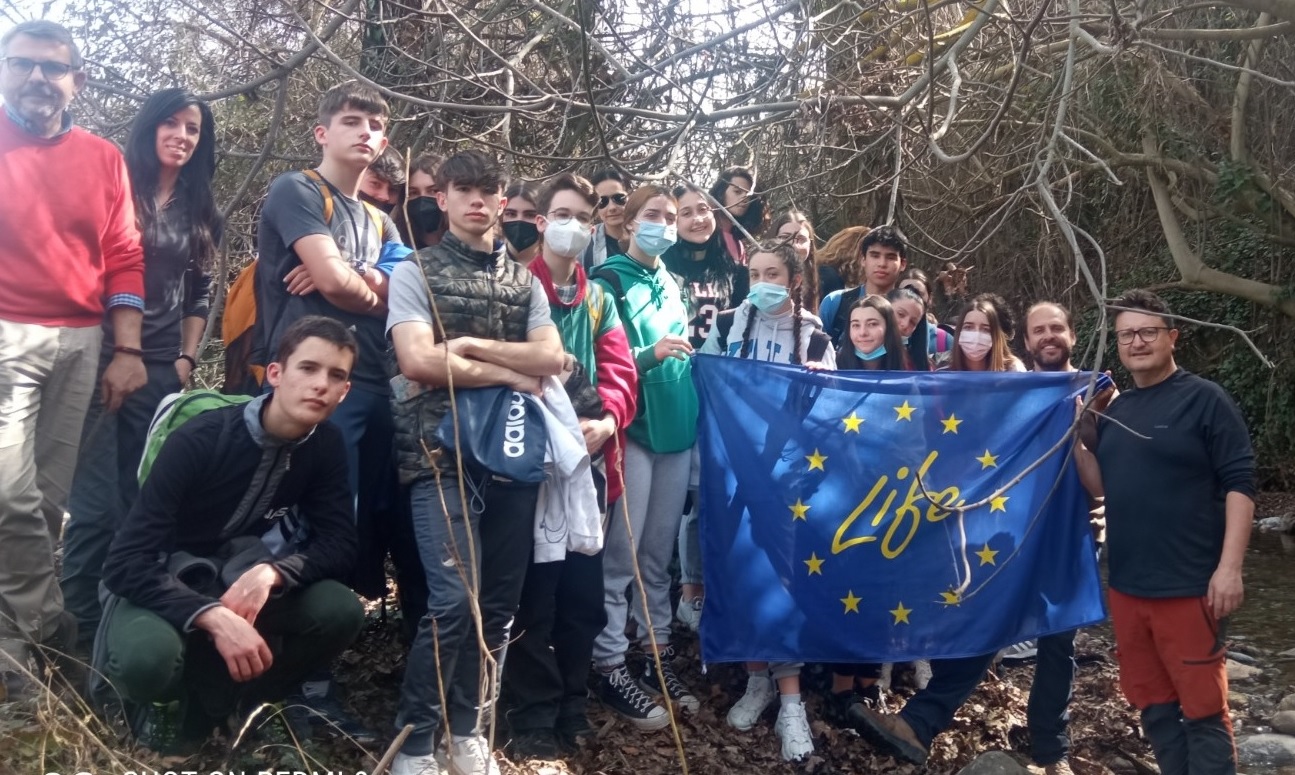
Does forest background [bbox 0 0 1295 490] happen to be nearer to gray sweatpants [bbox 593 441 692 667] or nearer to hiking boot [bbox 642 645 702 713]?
gray sweatpants [bbox 593 441 692 667]

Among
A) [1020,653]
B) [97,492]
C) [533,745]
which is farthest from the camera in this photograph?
[1020,653]

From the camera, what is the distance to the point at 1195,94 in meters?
10.1

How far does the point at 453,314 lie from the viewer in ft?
13.4

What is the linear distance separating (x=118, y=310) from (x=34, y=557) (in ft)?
2.97

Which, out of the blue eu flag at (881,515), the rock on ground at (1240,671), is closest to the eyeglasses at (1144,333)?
the blue eu flag at (881,515)

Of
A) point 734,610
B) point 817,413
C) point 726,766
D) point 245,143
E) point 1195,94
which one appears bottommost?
point 726,766

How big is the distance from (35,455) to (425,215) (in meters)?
1.71

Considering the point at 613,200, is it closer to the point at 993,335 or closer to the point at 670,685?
the point at 993,335

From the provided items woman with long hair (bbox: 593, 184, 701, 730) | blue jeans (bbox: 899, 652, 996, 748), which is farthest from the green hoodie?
blue jeans (bbox: 899, 652, 996, 748)

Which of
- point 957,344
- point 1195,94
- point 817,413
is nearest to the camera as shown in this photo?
point 817,413

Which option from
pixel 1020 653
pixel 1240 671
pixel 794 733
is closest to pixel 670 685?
pixel 794 733

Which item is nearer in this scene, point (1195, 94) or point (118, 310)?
point (118, 310)

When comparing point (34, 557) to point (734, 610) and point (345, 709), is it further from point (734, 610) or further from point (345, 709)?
point (734, 610)

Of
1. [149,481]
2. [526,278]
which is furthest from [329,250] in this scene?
[149,481]
